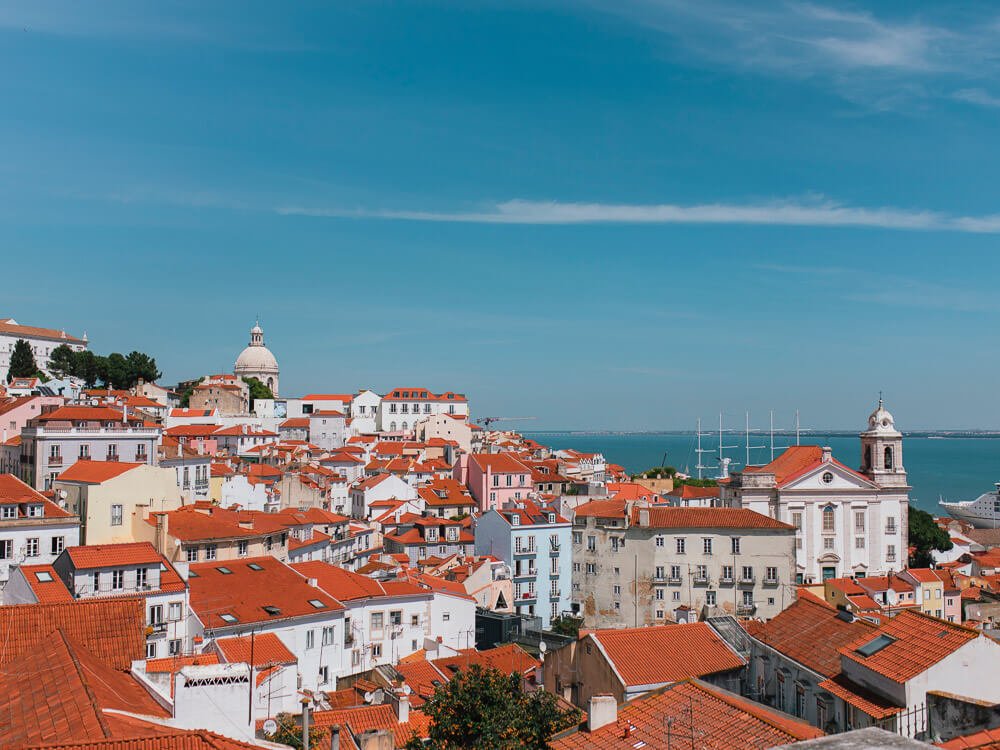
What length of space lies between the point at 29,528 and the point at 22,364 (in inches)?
2731

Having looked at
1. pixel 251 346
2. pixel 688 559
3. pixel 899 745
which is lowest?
pixel 688 559

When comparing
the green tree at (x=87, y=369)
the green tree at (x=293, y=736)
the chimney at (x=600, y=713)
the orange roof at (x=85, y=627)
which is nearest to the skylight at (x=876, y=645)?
the chimney at (x=600, y=713)

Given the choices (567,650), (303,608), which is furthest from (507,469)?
(567,650)

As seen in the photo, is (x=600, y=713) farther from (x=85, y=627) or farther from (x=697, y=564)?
(x=697, y=564)

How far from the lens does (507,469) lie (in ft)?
197

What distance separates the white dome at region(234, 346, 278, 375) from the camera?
121 m

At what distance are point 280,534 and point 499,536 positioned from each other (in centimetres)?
1336

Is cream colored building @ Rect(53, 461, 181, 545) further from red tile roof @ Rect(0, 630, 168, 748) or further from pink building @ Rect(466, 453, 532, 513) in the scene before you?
pink building @ Rect(466, 453, 532, 513)

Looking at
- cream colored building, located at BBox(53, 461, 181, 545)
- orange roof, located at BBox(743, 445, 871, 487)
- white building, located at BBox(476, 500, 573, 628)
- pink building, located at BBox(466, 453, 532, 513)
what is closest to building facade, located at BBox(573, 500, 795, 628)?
white building, located at BBox(476, 500, 573, 628)

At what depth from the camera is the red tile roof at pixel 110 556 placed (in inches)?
998

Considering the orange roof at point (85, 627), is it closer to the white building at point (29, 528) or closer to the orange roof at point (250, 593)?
the orange roof at point (250, 593)

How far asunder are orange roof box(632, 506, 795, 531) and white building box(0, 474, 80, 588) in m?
27.1

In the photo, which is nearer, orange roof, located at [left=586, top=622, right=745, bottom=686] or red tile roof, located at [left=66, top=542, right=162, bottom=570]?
orange roof, located at [left=586, top=622, right=745, bottom=686]

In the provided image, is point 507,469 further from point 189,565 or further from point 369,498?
point 189,565
